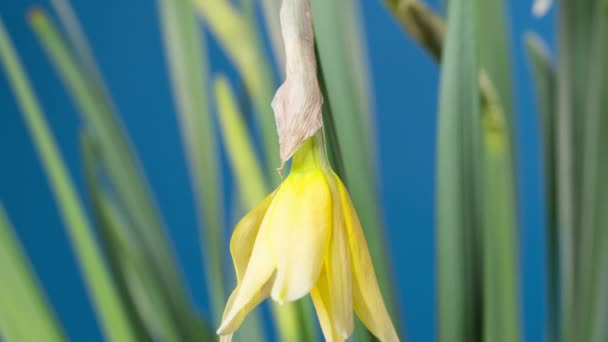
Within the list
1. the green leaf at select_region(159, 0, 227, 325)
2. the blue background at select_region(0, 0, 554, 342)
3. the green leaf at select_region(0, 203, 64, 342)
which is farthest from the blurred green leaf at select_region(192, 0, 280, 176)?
the blue background at select_region(0, 0, 554, 342)

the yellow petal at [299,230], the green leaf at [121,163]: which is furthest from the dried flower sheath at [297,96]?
the green leaf at [121,163]

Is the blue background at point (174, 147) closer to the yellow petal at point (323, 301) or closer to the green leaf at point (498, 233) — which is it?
the green leaf at point (498, 233)

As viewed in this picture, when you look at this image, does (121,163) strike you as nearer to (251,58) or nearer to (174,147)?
(251,58)

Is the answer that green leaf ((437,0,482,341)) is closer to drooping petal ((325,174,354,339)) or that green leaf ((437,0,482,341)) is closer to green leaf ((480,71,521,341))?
green leaf ((480,71,521,341))

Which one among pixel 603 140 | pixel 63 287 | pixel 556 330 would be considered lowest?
pixel 63 287

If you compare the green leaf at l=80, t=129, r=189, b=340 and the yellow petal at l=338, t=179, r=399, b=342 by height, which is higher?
the yellow petal at l=338, t=179, r=399, b=342

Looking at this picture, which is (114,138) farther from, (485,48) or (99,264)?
(485,48)

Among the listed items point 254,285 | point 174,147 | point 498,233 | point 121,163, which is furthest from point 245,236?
point 174,147

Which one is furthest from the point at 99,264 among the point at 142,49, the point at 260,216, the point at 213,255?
the point at 142,49
